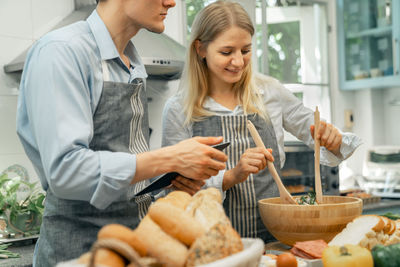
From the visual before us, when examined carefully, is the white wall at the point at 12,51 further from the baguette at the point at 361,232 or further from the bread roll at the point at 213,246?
the bread roll at the point at 213,246

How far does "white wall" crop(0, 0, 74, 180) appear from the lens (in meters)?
2.40

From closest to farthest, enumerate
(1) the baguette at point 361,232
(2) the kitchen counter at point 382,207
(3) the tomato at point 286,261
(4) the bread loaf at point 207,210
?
(4) the bread loaf at point 207,210 → (3) the tomato at point 286,261 → (1) the baguette at point 361,232 → (2) the kitchen counter at point 382,207

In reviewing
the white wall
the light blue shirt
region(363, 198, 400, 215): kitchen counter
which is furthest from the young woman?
region(363, 198, 400, 215): kitchen counter

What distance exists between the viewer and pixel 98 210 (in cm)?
114

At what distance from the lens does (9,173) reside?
2375 millimetres

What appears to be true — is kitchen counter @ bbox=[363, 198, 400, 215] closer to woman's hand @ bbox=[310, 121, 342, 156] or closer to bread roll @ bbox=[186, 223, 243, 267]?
woman's hand @ bbox=[310, 121, 342, 156]

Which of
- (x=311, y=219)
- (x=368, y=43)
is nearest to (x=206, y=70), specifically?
(x=311, y=219)

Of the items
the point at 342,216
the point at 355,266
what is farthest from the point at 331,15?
the point at 355,266

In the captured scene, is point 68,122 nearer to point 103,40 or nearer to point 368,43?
point 103,40

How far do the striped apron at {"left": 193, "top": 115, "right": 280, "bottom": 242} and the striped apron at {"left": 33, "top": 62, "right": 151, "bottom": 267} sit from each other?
0.44m

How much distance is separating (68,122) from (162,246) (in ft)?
1.30

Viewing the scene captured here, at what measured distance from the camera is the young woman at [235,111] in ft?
5.13

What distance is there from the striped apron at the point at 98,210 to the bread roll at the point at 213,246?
1.72 feet

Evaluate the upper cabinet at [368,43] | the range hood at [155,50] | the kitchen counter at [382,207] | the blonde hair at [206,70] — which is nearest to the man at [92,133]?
the blonde hair at [206,70]
